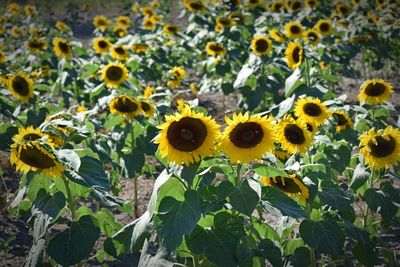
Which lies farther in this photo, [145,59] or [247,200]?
→ [145,59]

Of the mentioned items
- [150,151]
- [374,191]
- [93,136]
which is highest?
[374,191]

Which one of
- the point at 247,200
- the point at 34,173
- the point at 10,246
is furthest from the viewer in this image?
the point at 10,246

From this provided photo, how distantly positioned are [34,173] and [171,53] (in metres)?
5.95

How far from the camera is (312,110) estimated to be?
3.70 metres

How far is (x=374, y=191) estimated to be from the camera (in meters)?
3.19

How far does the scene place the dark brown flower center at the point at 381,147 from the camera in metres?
3.07

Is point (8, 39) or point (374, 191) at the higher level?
point (374, 191)

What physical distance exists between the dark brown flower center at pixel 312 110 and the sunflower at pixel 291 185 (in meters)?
0.94

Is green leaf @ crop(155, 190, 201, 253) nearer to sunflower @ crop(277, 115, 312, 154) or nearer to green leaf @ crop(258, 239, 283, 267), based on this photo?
green leaf @ crop(258, 239, 283, 267)

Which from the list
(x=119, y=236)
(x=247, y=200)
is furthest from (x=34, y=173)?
(x=247, y=200)

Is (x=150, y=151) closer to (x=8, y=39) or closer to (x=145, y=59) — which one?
(x=145, y=59)

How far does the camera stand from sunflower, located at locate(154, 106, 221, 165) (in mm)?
2449

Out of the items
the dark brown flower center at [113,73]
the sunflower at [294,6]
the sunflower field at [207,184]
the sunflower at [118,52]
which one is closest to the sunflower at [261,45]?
the sunflower field at [207,184]

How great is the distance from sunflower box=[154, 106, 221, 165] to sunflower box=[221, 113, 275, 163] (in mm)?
72
